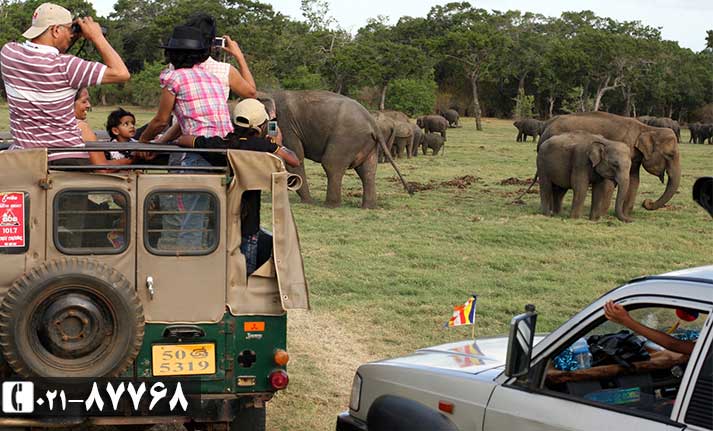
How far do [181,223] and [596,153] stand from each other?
43.6ft

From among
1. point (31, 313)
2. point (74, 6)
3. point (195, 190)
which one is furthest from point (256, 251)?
point (74, 6)

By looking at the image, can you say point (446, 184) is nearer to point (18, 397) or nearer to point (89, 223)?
point (89, 223)

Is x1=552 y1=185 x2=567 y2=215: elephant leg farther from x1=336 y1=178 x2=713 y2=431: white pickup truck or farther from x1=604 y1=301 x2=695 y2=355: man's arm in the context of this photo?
x1=604 y1=301 x2=695 y2=355: man's arm

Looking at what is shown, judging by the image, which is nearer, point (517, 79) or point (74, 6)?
point (74, 6)

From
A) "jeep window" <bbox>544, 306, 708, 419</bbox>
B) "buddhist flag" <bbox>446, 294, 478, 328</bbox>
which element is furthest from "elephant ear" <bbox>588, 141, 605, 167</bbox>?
"jeep window" <bbox>544, 306, 708, 419</bbox>

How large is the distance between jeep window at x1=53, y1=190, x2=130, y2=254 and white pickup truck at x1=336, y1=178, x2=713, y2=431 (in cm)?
163

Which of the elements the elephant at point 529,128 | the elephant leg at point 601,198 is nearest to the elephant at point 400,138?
the elephant leg at point 601,198

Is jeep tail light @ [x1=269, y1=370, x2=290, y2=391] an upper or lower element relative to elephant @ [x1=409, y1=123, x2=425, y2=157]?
upper

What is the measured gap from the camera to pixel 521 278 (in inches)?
480

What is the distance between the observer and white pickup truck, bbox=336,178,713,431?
3840mm

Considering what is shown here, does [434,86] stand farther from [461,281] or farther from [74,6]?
[461,281]

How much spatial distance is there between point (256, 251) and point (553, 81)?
60.3 m

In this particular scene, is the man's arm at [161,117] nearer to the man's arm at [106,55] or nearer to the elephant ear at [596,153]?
the man's arm at [106,55]

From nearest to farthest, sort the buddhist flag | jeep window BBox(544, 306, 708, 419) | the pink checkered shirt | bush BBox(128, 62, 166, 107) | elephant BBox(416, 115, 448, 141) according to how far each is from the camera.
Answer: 1. jeep window BBox(544, 306, 708, 419)
2. the pink checkered shirt
3. the buddhist flag
4. elephant BBox(416, 115, 448, 141)
5. bush BBox(128, 62, 166, 107)
